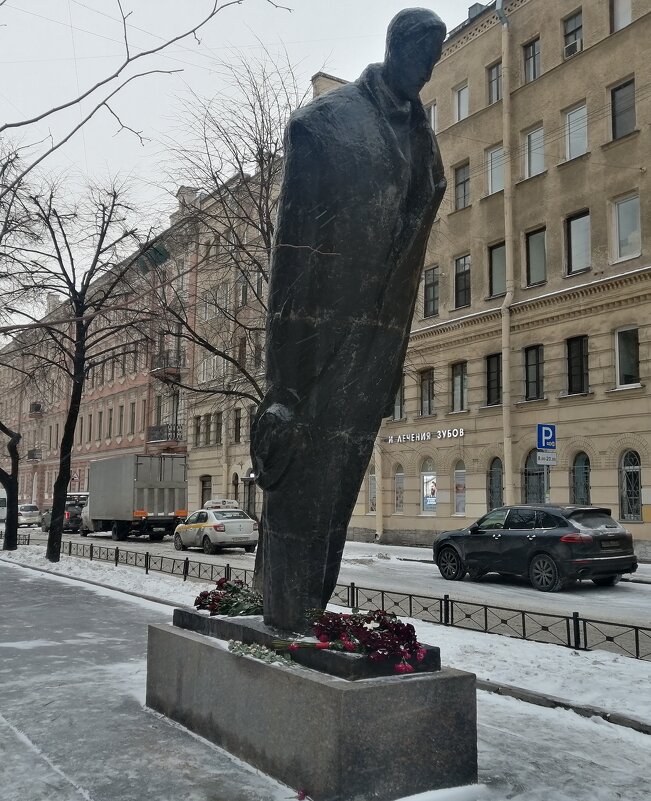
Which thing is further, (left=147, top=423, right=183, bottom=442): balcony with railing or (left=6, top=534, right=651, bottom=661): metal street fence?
(left=147, top=423, right=183, bottom=442): balcony with railing

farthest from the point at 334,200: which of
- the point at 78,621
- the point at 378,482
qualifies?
the point at 378,482

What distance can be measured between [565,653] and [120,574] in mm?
10977

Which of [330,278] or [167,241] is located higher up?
[167,241]

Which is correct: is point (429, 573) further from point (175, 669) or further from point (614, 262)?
point (175, 669)

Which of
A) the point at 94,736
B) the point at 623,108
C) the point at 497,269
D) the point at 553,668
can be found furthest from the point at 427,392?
the point at 94,736

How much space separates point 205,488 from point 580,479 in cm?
2487

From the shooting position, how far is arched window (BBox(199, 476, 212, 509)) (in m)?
43.9

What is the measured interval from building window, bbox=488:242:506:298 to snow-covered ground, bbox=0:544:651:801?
63.3 feet

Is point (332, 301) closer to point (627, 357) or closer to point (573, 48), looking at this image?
point (627, 357)

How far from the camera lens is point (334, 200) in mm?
5426

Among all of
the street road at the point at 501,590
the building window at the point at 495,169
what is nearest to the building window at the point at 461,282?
the building window at the point at 495,169

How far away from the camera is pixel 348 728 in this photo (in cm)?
427

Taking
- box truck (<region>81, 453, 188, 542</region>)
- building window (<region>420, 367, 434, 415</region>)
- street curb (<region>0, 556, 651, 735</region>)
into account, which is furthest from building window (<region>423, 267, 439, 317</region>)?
street curb (<region>0, 556, 651, 735</region>)

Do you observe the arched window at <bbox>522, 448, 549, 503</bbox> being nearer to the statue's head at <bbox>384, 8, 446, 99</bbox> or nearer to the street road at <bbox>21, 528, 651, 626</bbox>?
the street road at <bbox>21, 528, 651, 626</bbox>
